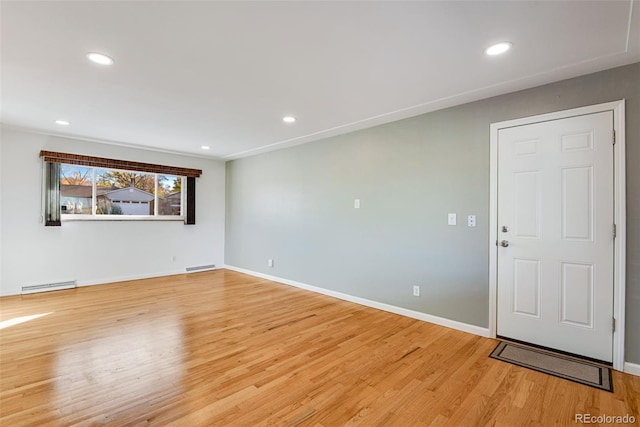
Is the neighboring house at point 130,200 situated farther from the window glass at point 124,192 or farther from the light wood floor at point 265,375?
the light wood floor at point 265,375

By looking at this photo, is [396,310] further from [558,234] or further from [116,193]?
[116,193]

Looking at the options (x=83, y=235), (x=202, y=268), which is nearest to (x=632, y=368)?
(x=202, y=268)

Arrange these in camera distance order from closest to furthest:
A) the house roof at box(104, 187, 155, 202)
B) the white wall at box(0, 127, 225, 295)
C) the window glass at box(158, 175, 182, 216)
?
the white wall at box(0, 127, 225, 295) → the house roof at box(104, 187, 155, 202) → the window glass at box(158, 175, 182, 216)

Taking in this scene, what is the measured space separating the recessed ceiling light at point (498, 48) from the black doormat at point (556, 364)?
8.20ft

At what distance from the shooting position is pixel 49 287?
468cm

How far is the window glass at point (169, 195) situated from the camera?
19.7 ft

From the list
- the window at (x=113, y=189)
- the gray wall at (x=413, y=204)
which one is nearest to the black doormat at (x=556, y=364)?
the gray wall at (x=413, y=204)

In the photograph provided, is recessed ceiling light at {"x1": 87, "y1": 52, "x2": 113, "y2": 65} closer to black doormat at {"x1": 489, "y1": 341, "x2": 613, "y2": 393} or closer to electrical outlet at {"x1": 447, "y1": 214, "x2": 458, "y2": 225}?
electrical outlet at {"x1": 447, "y1": 214, "x2": 458, "y2": 225}

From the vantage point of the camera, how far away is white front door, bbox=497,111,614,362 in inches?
95.7

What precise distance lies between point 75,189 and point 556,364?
683cm

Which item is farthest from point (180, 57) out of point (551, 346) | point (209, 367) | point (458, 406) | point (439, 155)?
point (551, 346)

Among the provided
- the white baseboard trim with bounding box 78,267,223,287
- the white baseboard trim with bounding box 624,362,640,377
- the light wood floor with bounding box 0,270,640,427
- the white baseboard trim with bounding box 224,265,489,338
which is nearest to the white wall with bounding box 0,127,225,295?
the white baseboard trim with bounding box 78,267,223,287

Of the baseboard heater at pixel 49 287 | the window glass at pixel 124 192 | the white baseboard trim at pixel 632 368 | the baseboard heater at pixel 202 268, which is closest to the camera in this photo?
the white baseboard trim at pixel 632 368

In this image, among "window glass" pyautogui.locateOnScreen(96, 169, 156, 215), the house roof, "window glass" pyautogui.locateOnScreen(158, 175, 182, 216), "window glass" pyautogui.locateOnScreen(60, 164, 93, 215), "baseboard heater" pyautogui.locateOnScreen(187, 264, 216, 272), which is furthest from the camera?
"baseboard heater" pyautogui.locateOnScreen(187, 264, 216, 272)
